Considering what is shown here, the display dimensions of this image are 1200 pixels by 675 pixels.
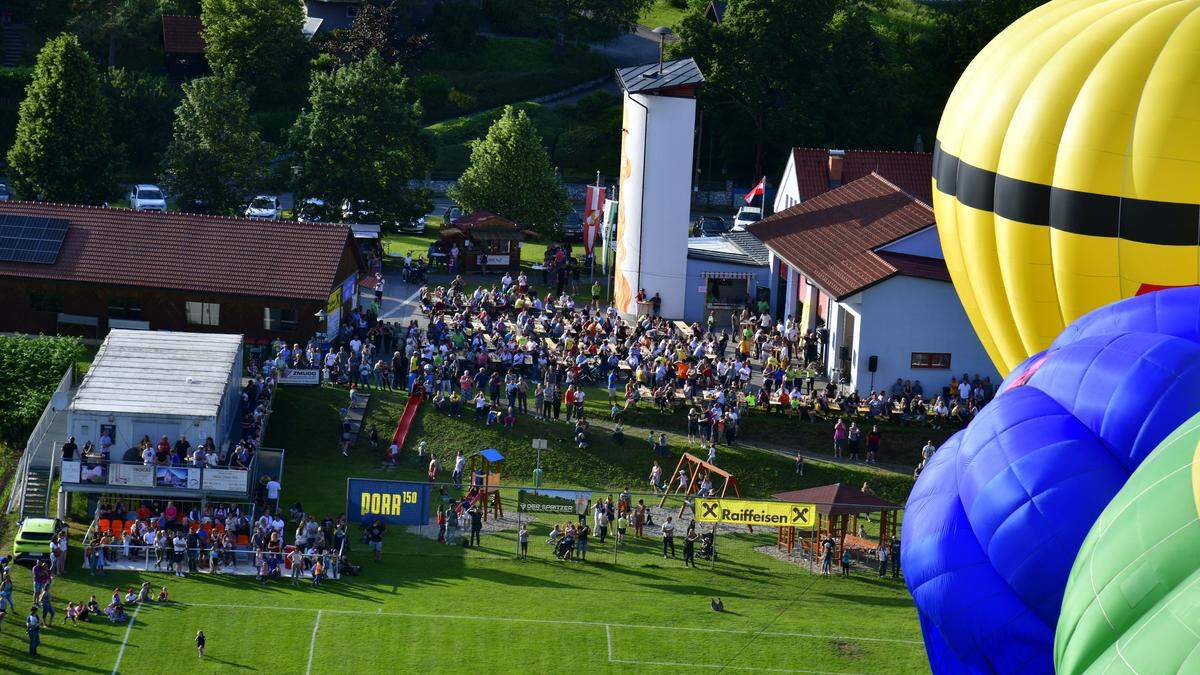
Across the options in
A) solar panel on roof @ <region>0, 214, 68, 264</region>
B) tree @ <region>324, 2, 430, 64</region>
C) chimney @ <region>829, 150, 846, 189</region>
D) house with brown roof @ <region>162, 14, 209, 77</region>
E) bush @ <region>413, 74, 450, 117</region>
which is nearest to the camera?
solar panel on roof @ <region>0, 214, 68, 264</region>

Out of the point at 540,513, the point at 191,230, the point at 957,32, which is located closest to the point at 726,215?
the point at 957,32

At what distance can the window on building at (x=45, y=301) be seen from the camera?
212 ft

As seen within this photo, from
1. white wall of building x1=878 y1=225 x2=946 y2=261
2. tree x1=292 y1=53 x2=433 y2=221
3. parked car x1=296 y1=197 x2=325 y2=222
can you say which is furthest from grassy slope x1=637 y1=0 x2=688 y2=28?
white wall of building x1=878 y1=225 x2=946 y2=261

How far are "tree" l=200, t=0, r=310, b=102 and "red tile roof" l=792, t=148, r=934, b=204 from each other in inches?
1372

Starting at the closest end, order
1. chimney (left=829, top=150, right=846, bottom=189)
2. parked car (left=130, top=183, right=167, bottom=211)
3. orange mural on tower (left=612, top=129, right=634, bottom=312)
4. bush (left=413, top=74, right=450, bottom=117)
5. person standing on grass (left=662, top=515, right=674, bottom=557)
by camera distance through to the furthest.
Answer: person standing on grass (left=662, top=515, right=674, bottom=557) < orange mural on tower (left=612, top=129, right=634, bottom=312) < chimney (left=829, top=150, right=846, bottom=189) < parked car (left=130, top=183, right=167, bottom=211) < bush (left=413, top=74, right=450, bottom=117)

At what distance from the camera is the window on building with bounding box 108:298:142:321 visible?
6444 cm

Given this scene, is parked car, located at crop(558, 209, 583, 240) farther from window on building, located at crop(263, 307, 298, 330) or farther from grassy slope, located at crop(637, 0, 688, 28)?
grassy slope, located at crop(637, 0, 688, 28)

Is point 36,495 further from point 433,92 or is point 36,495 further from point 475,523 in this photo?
point 433,92

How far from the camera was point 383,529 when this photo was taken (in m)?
51.0

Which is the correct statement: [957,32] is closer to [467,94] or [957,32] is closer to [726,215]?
[726,215]

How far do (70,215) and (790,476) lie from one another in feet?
89.5

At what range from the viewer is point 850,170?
77000 millimetres

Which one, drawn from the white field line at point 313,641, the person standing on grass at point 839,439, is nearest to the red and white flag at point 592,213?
the person standing on grass at point 839,439

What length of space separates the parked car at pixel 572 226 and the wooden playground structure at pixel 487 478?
28441 mm
